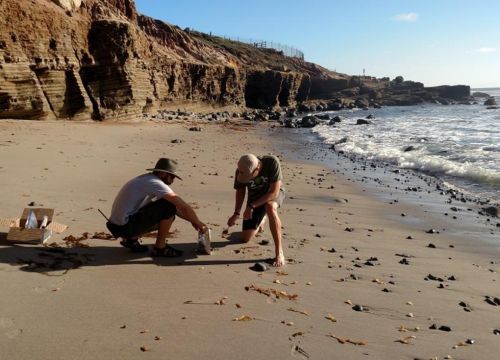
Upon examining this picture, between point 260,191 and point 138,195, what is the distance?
1.42m

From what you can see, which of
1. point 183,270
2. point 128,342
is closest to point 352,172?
point 183,270

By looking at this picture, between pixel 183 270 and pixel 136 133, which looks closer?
pixel 183 270

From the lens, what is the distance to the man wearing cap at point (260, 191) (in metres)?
5.20

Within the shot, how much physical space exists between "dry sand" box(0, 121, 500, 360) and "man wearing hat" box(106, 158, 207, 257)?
0.89 ft

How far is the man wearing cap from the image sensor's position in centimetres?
520

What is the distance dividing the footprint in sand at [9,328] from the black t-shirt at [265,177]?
300 cm

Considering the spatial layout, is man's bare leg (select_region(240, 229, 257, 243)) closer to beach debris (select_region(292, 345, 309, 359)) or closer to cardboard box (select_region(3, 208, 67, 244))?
cardboard box (select_region(3, 208, 67, 244))

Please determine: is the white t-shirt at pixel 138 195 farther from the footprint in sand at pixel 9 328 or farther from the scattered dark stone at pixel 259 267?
the footprint in sand at pixel 9 328

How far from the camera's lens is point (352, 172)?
13766 millimetres

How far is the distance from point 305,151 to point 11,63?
11.8 m

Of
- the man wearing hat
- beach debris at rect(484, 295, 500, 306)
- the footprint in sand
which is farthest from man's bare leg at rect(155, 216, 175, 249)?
beach debris at rect(484, 295, 500, 306)

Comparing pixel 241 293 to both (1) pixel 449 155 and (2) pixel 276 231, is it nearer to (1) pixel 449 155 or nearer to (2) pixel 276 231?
(2) pixel 276 231

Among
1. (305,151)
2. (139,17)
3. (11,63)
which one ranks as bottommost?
(305,151)

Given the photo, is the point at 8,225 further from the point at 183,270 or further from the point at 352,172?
the point at 352,172
